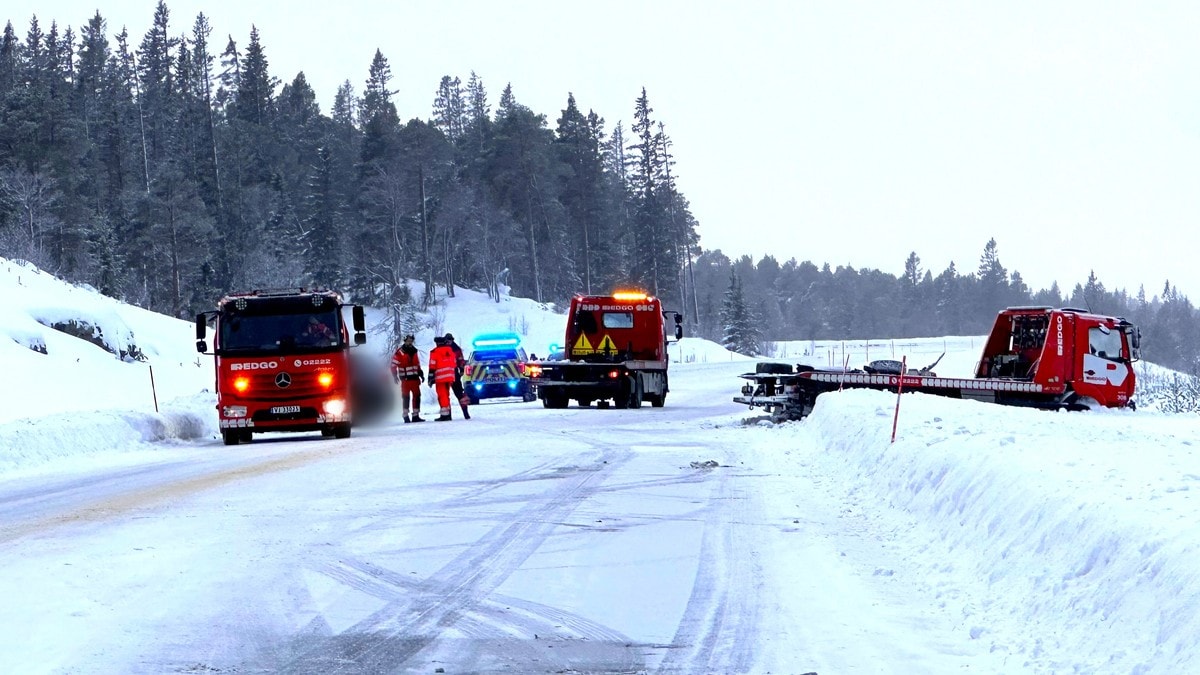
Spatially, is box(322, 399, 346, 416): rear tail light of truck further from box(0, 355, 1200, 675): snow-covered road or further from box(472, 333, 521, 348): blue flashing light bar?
box(472, 333, 521, 348): blue flashing light bar

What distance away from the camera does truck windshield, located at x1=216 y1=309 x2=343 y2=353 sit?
21422mm

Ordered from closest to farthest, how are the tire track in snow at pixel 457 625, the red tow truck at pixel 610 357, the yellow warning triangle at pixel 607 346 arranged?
the tire track in snow at pixel 457 625
the red tow truck at pixel 610 357
the yellow warning triangle at pixel 607 346

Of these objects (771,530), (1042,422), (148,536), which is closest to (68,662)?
(148,536)

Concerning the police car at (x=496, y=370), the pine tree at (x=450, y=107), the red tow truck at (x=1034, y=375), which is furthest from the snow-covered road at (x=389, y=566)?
the pine tree at (x=450, y=107)

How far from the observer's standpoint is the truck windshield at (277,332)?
70.3 ft

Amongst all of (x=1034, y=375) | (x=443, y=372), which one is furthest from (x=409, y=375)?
(x=1034, y=375)

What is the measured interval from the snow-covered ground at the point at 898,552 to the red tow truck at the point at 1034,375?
533cm

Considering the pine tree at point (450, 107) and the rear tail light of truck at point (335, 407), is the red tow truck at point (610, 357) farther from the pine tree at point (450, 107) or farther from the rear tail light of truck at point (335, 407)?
the pine tree at point (450, 107)

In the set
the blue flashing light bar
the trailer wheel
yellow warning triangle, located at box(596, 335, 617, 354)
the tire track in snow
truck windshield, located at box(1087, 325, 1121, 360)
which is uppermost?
the blue flashing light bar

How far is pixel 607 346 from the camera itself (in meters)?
32.0

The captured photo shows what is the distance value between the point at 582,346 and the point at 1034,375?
1160 centimetres

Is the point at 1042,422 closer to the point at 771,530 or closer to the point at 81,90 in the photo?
the point at 771,530

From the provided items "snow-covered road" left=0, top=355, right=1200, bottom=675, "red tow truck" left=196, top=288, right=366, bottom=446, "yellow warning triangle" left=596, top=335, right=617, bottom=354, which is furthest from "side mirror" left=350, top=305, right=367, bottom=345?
"yellow warning triangle" left=596, top=335, right=617, bottom=354

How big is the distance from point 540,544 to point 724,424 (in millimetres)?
15250
